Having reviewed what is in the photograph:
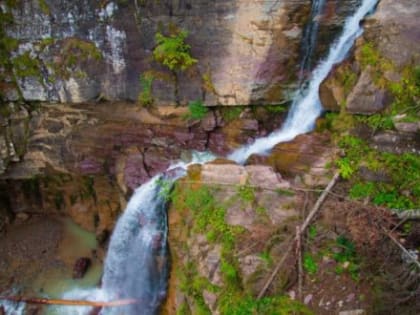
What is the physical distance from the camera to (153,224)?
26.2 ft

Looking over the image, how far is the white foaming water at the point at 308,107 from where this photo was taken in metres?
8.20

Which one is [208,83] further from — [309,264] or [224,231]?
[309,264]

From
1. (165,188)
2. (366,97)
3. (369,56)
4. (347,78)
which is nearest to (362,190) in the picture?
(366,97)

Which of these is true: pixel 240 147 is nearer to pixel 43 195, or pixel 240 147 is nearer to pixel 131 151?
pixel 131 151

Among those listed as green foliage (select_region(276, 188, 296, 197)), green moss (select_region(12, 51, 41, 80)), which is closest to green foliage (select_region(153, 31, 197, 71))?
green moss (select_region(12, 51, 41, 80))

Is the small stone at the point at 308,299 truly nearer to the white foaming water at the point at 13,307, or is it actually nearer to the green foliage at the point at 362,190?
the green foliage at the point at 362,190

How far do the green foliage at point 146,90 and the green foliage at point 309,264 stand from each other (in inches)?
222

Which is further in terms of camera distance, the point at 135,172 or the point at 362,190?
the point at 135,172

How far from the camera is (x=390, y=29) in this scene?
24.7ft

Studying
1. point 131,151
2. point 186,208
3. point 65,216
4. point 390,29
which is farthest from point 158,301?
point 390,29

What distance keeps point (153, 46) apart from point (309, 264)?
6.08 metres

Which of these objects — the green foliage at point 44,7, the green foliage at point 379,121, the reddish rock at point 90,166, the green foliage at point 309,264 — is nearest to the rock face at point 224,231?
the green foliage at point 309,264

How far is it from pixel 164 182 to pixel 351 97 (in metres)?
4.41

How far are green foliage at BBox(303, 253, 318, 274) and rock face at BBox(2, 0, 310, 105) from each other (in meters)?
4.52
